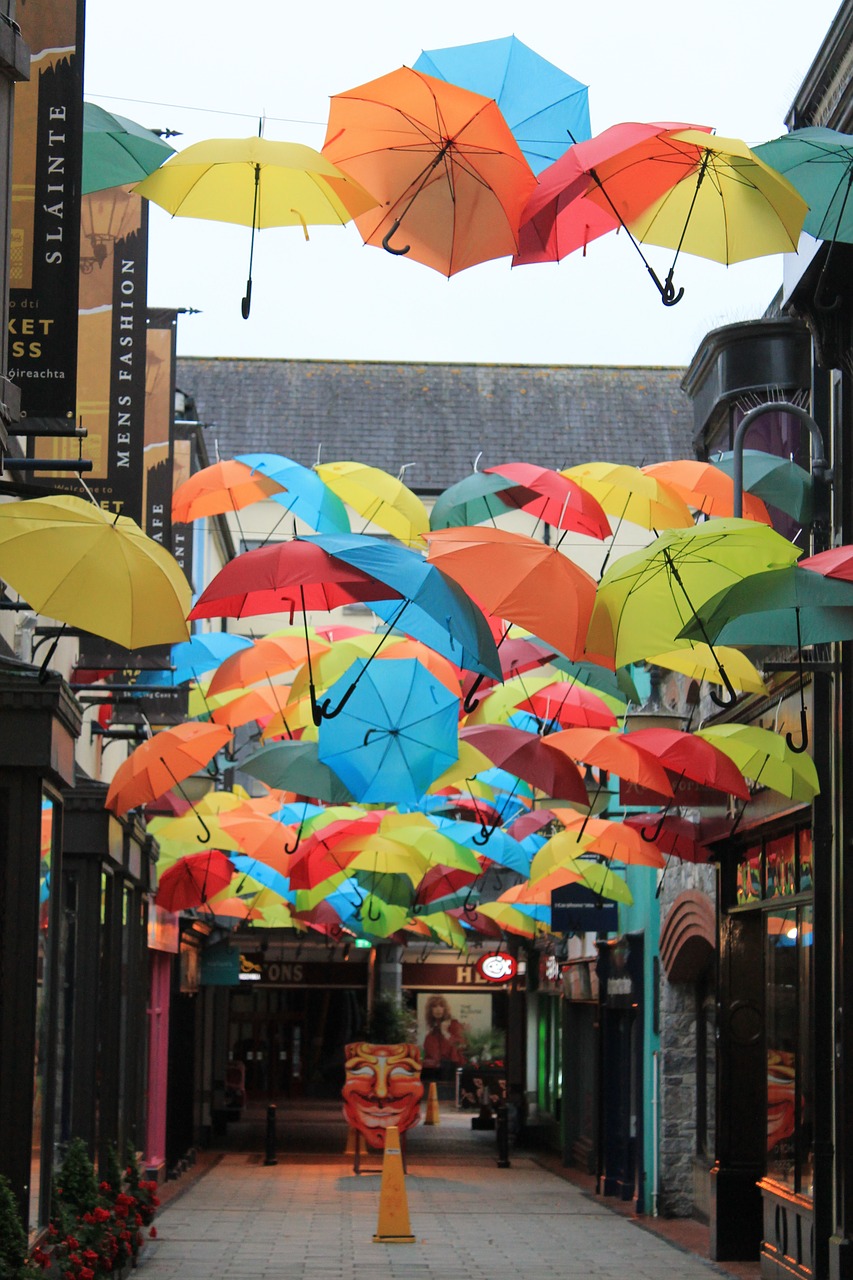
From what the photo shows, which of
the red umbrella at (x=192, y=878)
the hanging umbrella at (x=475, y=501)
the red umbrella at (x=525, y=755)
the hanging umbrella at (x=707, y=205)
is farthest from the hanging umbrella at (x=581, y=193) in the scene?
the red umbrella at (x=192, y=878)

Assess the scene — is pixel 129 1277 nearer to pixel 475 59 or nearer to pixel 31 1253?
pixel 31 1253

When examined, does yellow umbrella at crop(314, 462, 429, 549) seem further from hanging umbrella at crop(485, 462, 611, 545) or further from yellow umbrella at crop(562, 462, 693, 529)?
yellow umbrella at crop(562, 462, 693, 529)

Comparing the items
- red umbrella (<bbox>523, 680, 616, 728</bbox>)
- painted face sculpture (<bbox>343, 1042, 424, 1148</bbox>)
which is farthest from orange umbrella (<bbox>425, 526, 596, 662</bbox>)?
painted face sculpture (<bbox>343, 1042, 424, 1148</bbox>)

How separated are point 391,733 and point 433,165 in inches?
227

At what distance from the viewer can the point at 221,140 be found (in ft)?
27.6

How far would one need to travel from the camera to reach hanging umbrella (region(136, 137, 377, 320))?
827 centimetres

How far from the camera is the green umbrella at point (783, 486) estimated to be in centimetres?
1212

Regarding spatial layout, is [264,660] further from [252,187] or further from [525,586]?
[252,187]

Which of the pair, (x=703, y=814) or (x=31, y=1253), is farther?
(x=703, y=814)

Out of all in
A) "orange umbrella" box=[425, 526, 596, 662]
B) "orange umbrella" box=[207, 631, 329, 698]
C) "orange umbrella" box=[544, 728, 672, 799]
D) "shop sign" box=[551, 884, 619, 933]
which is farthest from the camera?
"shop sign" box=[551, 884, 619, 933]

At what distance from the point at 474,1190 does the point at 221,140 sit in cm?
1812

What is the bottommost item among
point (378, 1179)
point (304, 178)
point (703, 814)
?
point (378, 1179)

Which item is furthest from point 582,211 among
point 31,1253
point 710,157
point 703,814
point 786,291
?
point 703,814

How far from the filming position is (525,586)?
954 cm
